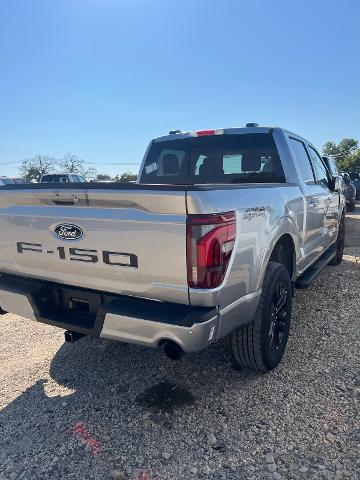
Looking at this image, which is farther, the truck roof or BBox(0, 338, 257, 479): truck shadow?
the truck roof

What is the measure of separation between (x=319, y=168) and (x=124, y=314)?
12.4 ft

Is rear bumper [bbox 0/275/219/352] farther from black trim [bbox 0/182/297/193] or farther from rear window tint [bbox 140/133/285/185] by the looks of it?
rear window tint [bbox 140/133/285/185]

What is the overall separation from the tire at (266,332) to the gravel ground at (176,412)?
17 cm

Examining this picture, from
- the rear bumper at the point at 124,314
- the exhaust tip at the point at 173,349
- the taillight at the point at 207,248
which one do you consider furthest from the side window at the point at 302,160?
the exhaust tip at the point at 173,349

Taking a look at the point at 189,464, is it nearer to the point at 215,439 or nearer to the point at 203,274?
the point at 215,439

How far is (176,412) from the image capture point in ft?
8.48

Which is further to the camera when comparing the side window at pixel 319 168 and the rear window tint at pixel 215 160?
the side window at pixel 319 168

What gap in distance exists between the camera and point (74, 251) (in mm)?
2447

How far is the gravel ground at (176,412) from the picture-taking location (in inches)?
84.0

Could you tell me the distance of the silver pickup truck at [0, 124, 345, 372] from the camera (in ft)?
6.88

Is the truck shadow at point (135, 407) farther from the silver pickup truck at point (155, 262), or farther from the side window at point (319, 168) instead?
the side window at point (319, 168)

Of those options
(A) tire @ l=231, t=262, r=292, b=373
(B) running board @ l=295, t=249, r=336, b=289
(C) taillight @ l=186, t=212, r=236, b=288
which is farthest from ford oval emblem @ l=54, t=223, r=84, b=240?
(B) running board @ l=295, t=249, r=336, b=289

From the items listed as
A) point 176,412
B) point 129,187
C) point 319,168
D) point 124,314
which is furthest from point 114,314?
point 319,168

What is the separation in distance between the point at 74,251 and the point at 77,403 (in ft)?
3.64
